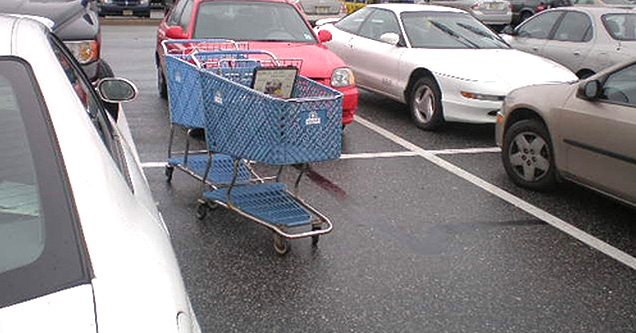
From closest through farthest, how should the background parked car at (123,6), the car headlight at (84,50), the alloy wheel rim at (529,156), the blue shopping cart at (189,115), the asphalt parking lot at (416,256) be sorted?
1. the asphalt parking lot at (416,256)
2. the blue shopping cart at (189,115)
3. the alloy wheel rim at (529,156)
4. the car headlight at (84,50)
5. the background parked car at (123,6)

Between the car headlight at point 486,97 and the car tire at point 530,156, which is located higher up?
the car headlight at point 486,97

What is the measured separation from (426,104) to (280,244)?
4.32 meters

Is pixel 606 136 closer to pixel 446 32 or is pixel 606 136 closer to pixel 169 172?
pixel 169 172

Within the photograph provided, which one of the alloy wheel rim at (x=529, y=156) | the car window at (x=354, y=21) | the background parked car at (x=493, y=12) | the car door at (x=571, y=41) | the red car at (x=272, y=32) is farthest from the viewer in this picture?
the background parked car at (x=493, y=12)

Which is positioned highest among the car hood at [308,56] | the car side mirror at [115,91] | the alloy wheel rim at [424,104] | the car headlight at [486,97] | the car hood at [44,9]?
the car hood at [44,9]

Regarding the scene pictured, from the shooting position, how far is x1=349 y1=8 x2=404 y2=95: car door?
8.95m

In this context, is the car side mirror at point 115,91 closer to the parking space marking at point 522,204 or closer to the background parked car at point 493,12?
the parking space marking at point 522,204

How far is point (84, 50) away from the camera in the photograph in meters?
7.02

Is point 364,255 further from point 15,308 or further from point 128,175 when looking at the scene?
point 15,308

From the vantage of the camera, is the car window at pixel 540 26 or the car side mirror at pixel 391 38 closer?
the car side mirror at pixel 391 38

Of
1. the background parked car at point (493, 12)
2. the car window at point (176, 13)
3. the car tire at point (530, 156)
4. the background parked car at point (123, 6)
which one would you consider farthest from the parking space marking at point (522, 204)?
the background parked car at point (123, 6)

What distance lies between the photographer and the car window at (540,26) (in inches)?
404

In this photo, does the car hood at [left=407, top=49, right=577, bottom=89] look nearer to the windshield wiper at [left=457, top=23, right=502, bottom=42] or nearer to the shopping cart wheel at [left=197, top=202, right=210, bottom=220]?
the windshield wiper at [left=457, top=23, right=502, bottom=42]

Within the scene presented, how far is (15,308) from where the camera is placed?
1511mm
